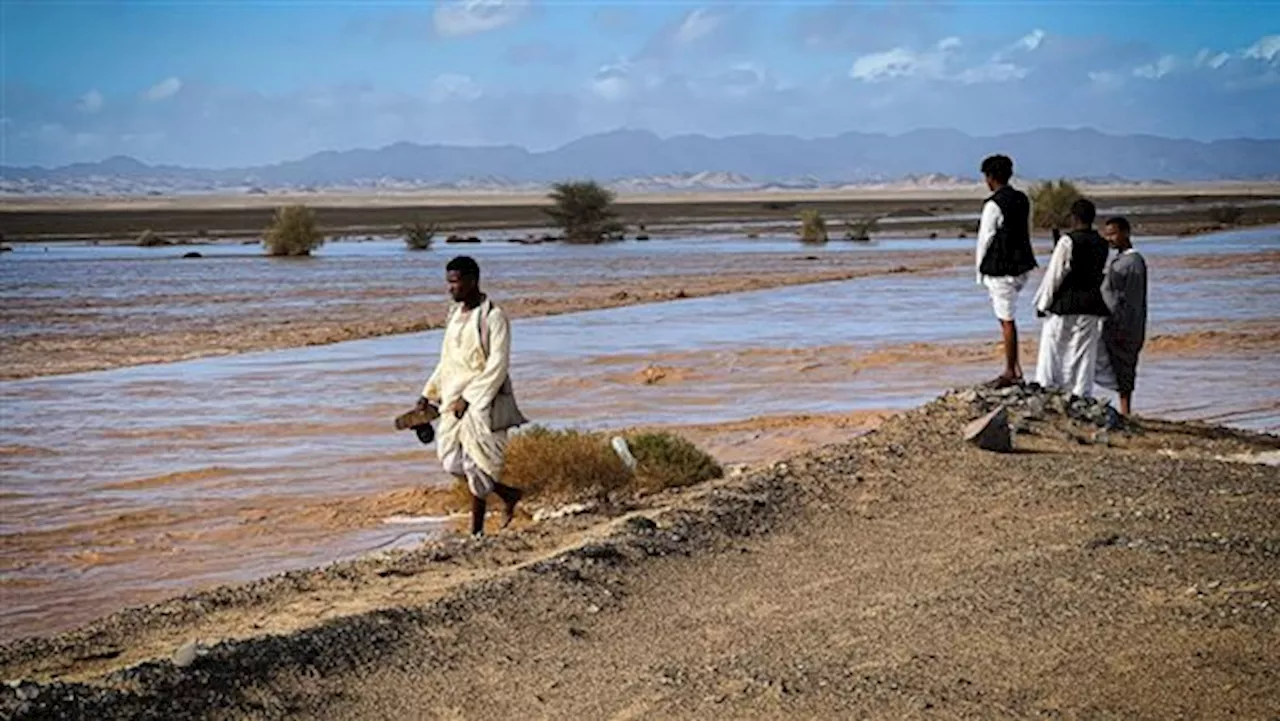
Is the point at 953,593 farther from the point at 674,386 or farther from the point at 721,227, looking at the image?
the point at 721,227

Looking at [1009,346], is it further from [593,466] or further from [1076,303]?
[593,466]

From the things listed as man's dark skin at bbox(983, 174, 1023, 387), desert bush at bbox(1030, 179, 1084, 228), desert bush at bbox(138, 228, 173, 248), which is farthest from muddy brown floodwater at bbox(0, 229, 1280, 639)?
desert bush at bbox(1030, 179, 1084, 228)

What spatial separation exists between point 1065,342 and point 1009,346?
1.49 feet

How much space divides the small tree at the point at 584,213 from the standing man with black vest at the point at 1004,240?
49.7 meters

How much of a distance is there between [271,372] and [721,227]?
55.6m

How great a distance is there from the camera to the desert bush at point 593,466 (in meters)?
12.4

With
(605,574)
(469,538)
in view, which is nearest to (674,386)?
(469,538)

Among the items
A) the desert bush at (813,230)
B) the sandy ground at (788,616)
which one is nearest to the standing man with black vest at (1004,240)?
the sandy ground at (788,616)

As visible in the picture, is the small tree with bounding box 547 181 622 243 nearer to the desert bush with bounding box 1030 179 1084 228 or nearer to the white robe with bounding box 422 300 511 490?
the desert bush with bounding box 1030 179 1084 228

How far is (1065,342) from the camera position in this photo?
12.4m

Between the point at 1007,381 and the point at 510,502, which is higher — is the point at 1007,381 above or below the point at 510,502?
above

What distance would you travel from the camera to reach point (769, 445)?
47.7ft

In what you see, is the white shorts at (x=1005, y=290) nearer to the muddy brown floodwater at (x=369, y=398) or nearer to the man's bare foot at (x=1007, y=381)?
the man's bare foot at (x=1007, y=381)

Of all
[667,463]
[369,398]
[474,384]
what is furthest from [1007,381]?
[369,398]
